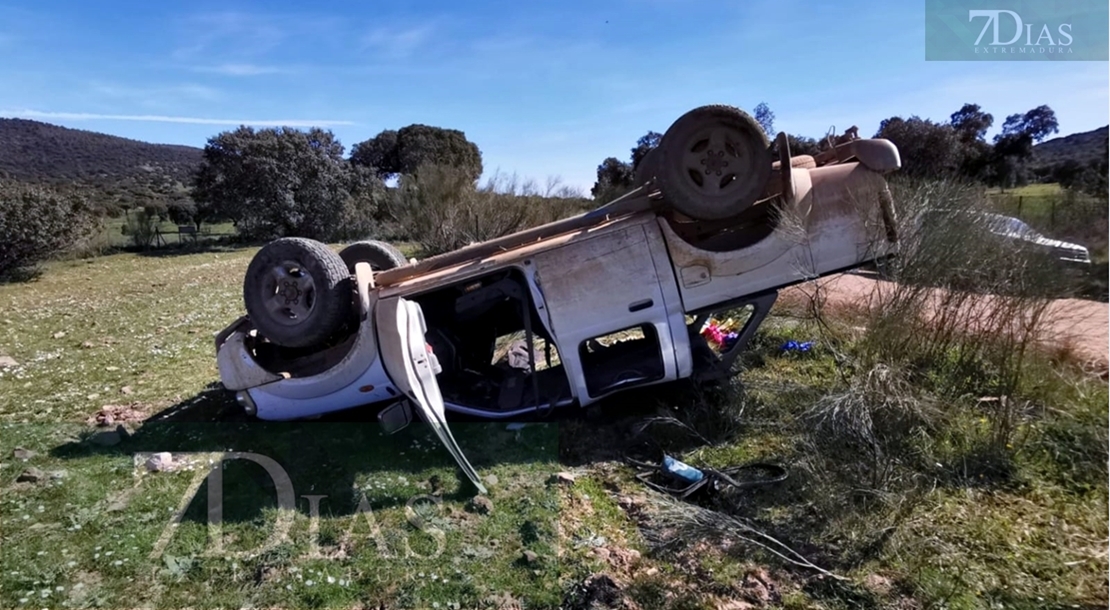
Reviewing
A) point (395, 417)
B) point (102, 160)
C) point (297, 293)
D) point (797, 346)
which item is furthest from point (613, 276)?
point (102, 160)

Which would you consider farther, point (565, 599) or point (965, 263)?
point (965, 263)

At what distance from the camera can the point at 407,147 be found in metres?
44.0

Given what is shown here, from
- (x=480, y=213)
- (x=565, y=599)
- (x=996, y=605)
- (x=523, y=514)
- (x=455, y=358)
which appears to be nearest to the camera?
(x=996, y=605)

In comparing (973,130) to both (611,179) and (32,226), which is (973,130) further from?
(32,226)

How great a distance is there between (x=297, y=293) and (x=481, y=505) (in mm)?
2240

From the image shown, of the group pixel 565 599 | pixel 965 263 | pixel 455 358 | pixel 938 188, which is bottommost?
pixel 565 599

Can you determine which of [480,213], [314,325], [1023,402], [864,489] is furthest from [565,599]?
[480,213]

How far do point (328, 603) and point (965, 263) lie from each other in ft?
15.2

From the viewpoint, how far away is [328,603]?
3.15 m

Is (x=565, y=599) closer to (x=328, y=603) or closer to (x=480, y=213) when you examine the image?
(x=328, y=603)

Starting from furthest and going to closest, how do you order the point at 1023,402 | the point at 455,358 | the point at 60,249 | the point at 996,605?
1. the point at 60,249
2. the point at 455,358
3. the point at 1023,402
4. the point at 996,605

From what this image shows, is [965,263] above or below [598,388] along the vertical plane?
above

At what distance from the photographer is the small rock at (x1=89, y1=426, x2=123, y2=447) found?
5.14 metres

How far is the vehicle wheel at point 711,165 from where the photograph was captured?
4.47 meters
